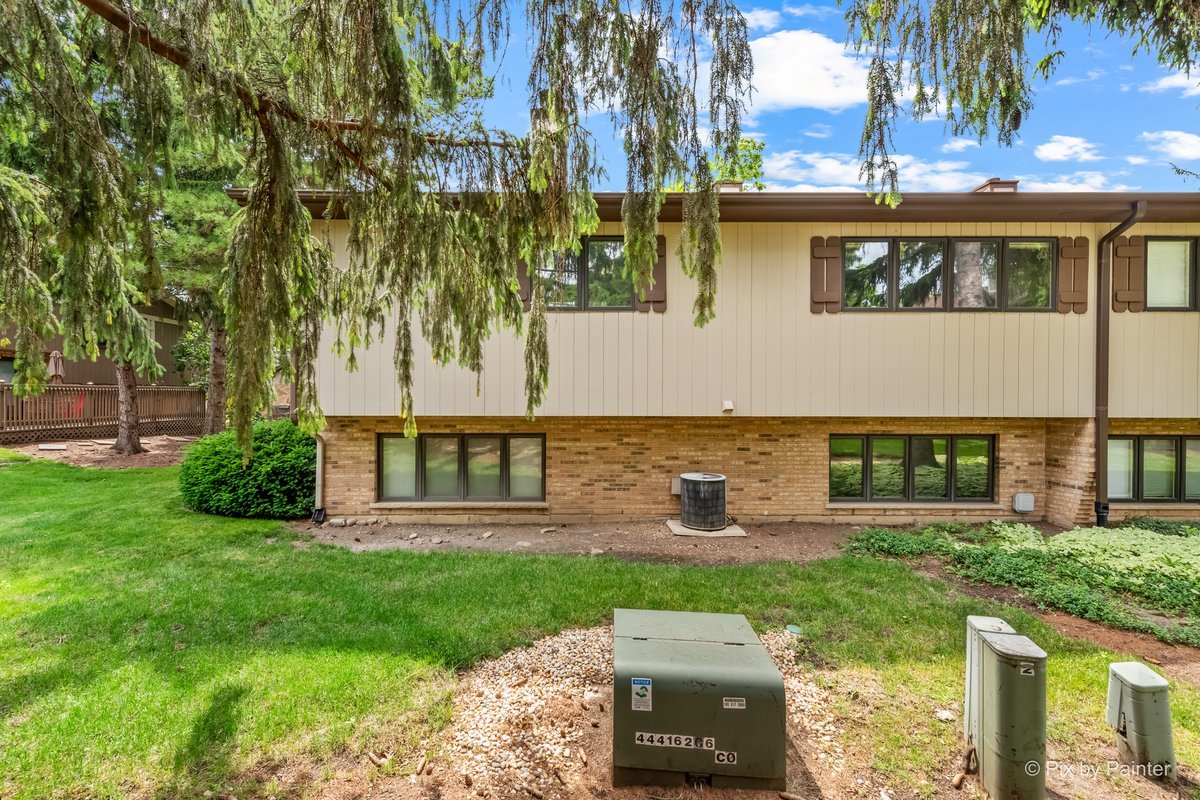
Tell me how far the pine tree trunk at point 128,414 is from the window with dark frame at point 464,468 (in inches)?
365

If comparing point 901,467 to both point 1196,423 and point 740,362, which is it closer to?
point 740,362

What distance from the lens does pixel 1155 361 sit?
24.9 feet

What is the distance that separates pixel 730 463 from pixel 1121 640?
4.54 metres

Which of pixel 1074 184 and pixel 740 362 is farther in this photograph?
pixel 740 362

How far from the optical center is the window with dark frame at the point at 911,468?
27.2ft

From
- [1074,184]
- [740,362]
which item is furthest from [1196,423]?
[740,362]

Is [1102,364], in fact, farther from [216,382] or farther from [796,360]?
[216,382]

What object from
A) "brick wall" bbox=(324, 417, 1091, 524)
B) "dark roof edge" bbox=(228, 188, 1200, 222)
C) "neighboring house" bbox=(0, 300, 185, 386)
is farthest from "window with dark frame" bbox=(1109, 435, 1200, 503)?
"neighboring house" bbox=(0, 300, 185, 386)

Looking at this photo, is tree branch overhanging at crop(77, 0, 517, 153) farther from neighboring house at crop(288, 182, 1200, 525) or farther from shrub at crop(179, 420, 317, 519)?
shrub at crop(179, 420, 317, 519)

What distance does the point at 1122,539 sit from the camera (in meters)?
6.66

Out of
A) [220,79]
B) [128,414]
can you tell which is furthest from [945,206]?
[128,414]

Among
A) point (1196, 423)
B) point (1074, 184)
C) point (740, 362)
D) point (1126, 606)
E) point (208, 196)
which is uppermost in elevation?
point (208, 196)

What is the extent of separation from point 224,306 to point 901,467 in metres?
8.79

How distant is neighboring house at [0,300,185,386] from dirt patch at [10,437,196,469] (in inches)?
152
